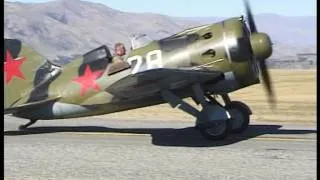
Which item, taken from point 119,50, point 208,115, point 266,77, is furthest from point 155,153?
point 266,77

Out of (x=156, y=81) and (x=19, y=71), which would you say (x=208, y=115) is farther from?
(x=19, y=71)

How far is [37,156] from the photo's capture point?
11195 millimetres

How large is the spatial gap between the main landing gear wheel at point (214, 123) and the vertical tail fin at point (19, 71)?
4521 mm

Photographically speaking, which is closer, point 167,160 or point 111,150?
point 167,160

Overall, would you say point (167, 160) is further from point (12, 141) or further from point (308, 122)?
point (308, 122)

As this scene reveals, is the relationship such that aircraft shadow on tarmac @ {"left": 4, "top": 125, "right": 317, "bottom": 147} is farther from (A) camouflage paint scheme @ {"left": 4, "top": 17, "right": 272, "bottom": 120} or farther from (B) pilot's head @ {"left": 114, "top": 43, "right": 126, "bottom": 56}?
(B) pilot's head @ {"left": 114, "top": 43, "right": 126, "bottom": 56}

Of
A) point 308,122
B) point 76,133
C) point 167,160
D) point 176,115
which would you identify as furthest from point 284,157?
point 176,115

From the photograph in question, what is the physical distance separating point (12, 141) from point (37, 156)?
268 cm

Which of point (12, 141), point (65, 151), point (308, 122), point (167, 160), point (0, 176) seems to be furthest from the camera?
point (308, 122)

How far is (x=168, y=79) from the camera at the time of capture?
1362cm

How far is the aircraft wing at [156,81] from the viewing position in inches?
520

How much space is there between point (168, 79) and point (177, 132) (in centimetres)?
196

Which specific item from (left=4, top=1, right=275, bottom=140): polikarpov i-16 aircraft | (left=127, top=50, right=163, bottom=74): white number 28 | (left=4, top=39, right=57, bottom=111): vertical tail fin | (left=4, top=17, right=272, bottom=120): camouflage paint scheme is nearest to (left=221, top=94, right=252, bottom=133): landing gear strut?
(left=4, top=1, right=275, bottom=140): polikarpov i-16 aircraft

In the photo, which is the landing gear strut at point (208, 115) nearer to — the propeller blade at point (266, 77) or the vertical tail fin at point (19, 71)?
the propeller blade at point (266, 77)
